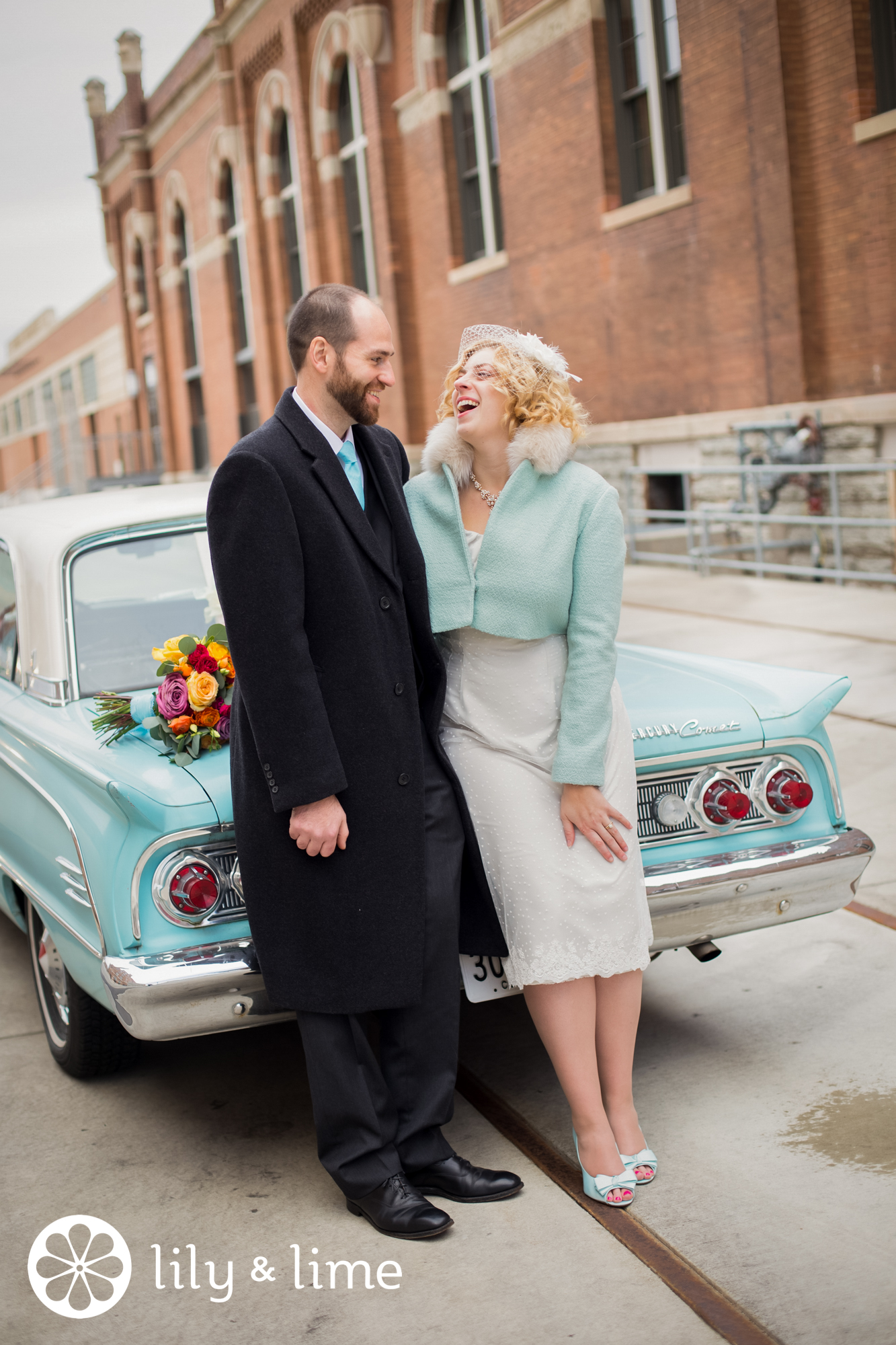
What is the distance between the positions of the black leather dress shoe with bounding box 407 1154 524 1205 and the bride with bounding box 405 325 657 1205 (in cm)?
19

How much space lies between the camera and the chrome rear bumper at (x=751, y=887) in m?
3.37

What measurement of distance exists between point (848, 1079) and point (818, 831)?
2.15 feet

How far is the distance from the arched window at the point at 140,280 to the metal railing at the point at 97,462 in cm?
353

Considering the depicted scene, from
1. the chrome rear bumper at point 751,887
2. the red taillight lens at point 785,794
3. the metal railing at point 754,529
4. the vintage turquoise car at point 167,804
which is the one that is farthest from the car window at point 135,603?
the metal railing at point 754,529

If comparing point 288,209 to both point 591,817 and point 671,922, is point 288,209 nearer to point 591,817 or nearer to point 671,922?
point 671,922

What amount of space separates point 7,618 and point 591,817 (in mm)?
2420

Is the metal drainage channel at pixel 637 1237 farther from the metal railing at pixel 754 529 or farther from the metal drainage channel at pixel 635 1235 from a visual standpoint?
the metal railing at pixel 754 529

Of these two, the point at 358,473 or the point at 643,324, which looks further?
the point at 643,324

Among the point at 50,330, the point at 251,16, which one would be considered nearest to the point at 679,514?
the point at 251,16

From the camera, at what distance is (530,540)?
3018 mm

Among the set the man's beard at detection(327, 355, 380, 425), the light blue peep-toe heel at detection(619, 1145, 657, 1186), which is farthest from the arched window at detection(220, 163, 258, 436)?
the light blue peep-toe heel at detection(619, 1145, 657, 1186)

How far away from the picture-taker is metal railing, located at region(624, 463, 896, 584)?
457 inches

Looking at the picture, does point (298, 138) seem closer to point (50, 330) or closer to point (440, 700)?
point (440, 700)

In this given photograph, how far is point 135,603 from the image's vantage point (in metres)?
4.11
